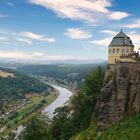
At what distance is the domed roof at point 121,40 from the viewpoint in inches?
2234

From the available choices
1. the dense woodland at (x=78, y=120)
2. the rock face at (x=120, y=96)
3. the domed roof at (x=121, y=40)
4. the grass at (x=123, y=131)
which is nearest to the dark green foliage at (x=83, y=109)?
the dense woodland at (x=78, y=120)

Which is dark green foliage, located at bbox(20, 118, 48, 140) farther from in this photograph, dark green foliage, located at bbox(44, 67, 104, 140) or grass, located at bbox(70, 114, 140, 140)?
grass, located at bbox(70, 114, 140, 140)

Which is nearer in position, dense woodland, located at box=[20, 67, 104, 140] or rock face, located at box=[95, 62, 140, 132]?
rock face, located at box=[95, 62, 140, 132]

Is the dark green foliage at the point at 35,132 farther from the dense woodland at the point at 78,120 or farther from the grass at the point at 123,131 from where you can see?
the grass at the point at 123,131

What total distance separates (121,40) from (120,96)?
11.2 m

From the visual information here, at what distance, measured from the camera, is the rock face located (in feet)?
161

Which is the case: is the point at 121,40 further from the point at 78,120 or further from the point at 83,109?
the point at 78,120

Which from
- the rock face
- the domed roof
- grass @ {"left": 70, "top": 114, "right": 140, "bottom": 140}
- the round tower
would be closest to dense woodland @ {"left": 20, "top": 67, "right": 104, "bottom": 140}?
the round tower

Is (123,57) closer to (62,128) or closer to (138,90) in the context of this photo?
(138,90)

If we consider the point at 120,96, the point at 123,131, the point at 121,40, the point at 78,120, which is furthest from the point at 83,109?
the point at 123,131

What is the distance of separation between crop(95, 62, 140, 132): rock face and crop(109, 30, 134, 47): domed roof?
580 centimetres

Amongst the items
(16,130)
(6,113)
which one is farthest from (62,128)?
(6,113)

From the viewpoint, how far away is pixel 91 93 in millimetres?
64812

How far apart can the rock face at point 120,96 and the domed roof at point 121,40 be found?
5.80 metres
